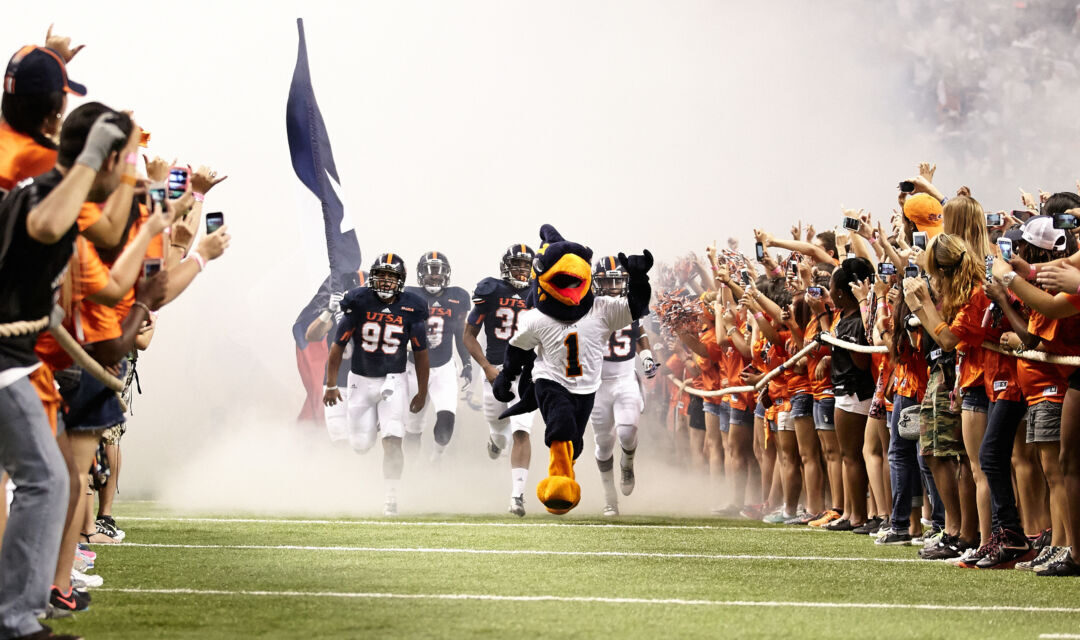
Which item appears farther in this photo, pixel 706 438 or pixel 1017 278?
pixel 706 438

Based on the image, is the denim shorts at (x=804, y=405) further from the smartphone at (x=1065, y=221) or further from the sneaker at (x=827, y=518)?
the smartphone at (x=1065, y=221)

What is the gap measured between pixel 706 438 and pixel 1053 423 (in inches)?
241

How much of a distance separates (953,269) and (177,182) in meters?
3.50

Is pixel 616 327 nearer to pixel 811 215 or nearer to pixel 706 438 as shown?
pixel 706 438

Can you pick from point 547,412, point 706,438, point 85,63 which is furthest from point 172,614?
point 85,63

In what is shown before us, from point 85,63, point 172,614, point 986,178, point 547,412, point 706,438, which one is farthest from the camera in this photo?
point 986,178

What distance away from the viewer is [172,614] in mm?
4484

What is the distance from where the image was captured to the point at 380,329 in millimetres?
10492

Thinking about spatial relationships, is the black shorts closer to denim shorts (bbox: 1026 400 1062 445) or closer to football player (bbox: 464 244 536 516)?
football player (bbox: 464 244 536 516)

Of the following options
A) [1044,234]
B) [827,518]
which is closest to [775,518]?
[827,518]

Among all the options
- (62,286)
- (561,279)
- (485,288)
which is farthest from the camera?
(485,288)

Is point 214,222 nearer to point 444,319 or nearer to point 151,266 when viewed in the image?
point 151,266

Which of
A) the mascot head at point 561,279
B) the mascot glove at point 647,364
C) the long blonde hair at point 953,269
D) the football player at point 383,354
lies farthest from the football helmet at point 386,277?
the long blonde hair at point 953,269

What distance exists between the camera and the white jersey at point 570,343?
293 inches
